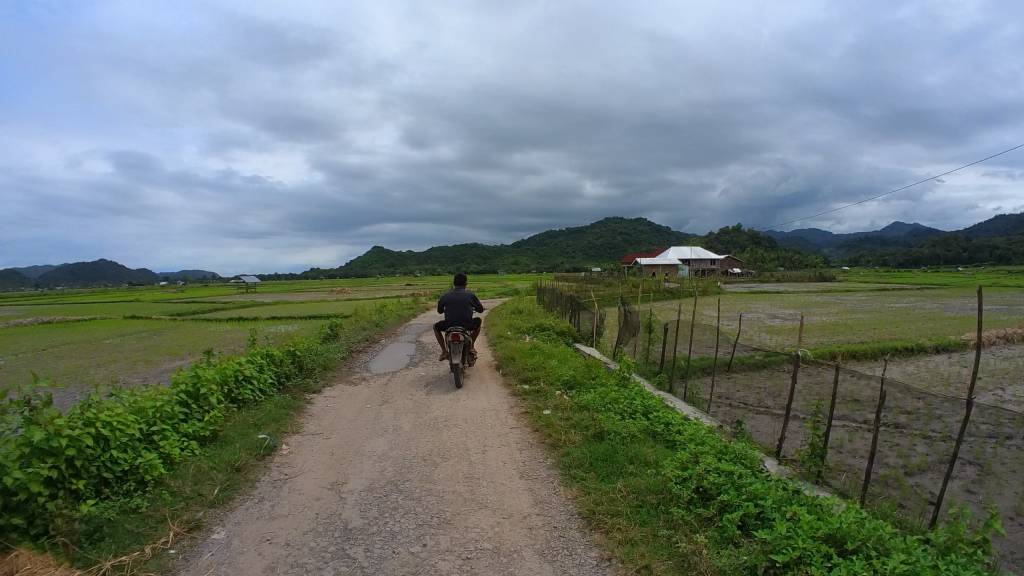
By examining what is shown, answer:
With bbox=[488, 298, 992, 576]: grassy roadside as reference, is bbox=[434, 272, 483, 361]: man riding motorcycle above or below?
above

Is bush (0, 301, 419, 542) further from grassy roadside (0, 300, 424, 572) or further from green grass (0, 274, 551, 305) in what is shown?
green grass (0, 274, 551, 305)

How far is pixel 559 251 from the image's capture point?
4793 inches

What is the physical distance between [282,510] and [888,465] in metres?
7.30

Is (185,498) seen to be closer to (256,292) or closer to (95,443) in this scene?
(95,443)

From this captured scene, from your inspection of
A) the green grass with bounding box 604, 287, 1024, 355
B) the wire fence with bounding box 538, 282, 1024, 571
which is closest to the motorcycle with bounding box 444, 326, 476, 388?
the wire fence with bounding box 538, 282, 1024, 571

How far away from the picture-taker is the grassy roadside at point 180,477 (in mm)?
3527

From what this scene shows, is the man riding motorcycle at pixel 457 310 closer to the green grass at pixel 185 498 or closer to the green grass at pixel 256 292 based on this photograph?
the green grass at pixel 185 498

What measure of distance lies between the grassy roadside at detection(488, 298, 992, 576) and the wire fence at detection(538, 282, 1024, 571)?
937 millimetres

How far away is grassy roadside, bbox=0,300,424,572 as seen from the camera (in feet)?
11.6

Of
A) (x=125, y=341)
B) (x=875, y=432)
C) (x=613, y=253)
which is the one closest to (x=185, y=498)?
(x=875, y=432)

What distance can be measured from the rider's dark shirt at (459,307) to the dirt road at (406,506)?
1901mm

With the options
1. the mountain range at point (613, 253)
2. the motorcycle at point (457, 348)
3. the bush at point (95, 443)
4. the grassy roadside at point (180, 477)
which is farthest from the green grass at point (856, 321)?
the mountain range at point (613, 253)

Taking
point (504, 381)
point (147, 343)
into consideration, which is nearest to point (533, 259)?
point (147, 343)

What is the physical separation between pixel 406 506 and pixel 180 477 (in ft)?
7.14
